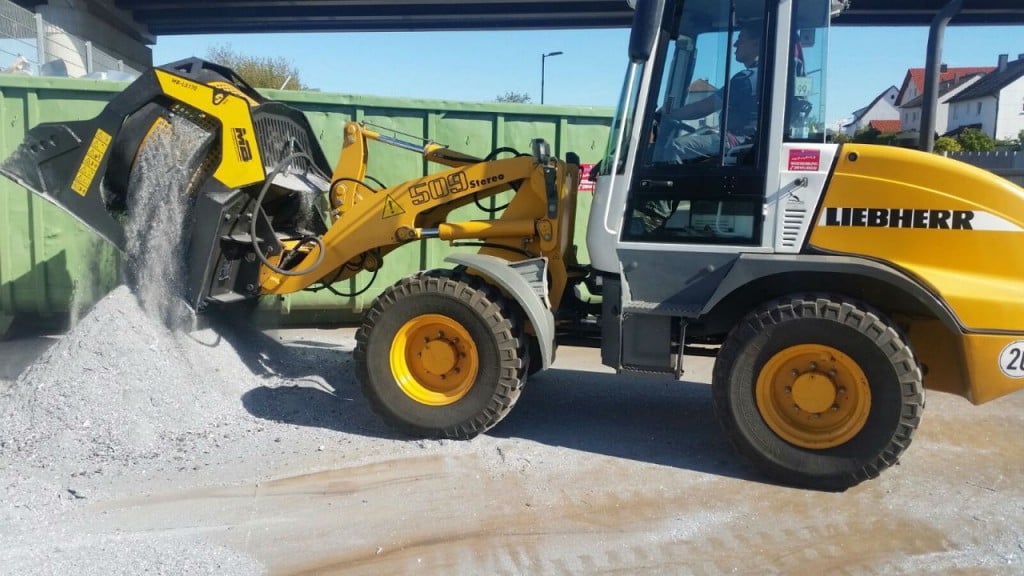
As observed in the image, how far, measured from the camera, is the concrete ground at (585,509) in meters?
3.40

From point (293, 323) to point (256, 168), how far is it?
3024 millimetres

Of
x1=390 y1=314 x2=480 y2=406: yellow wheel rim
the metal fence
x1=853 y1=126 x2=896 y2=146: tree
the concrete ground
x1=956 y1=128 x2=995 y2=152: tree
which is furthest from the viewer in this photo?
x1=956 y1=128 x2=995 y2=152: tree

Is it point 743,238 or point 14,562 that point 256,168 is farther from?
point 743,238

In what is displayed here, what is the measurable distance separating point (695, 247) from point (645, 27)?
4.02ft

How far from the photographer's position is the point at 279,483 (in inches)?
162

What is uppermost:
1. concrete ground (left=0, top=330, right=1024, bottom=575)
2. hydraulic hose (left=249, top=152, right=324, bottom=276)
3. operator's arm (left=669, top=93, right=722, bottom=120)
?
operator's arm (left=669, top=93, right=722, bottom=120)

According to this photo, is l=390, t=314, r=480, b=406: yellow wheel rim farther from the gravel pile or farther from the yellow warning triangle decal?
the yellow warning triangle decal

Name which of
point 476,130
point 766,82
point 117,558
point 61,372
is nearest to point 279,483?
point 117,558

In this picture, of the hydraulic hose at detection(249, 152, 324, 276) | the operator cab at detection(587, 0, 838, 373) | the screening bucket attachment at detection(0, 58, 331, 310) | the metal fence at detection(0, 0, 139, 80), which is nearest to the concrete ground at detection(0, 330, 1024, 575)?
the operator cab at detection(587, 0, 838, 373)

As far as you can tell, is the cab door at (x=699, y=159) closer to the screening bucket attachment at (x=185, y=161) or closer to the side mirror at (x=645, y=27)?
the side mirror at (x=645, y=27)

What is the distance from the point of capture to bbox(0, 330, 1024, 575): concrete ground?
3.40m

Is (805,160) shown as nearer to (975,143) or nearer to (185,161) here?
(185,161)

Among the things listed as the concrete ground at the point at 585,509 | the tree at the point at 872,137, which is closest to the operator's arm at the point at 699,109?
the tree at the point at 872,137

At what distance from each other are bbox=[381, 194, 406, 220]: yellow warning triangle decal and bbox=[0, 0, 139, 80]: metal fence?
3.83 meters
